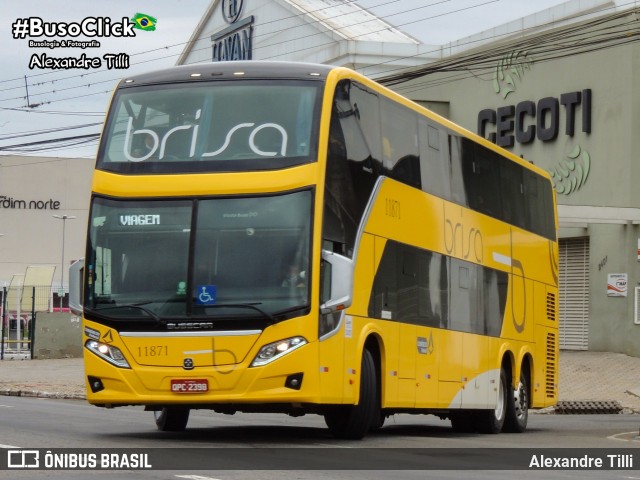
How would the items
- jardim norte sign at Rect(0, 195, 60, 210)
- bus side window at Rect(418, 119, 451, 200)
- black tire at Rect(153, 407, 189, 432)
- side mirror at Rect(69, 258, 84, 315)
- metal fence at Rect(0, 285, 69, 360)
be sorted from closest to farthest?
side mirror at Rect(69, 258, 84, 315), black tire at Rect(153, 407, 189, 432), bus side window at Rect(418, 119, 451, 200), metal fence at Rect(0, 285, 69, 360), jardim norte sign at Rect(0, 195, 60, 210)

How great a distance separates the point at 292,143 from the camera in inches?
617

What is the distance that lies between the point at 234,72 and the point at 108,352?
3.47m

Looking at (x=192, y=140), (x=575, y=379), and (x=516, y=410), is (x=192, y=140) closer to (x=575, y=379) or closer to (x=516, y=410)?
(x=516, y=410)

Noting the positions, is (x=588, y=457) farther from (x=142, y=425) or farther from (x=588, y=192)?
(x=588, y=192)

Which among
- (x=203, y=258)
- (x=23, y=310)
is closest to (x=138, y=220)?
(x=203, y=258)

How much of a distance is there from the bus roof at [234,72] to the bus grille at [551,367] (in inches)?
407

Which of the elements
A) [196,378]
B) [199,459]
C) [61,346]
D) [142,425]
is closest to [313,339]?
[196,378]

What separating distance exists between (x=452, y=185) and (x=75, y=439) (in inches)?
278

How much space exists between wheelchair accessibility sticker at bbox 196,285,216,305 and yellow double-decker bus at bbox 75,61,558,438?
2 cm

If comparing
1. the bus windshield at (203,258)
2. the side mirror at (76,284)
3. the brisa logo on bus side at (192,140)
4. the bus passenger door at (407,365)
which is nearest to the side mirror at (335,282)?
the bus windshield at (203,258)

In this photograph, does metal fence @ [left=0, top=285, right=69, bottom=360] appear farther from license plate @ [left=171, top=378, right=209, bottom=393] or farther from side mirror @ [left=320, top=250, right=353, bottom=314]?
side mirror @ [left=320, top=250, right=353, bottom=314]

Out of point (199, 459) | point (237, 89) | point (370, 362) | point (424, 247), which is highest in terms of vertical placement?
point (237, 89)

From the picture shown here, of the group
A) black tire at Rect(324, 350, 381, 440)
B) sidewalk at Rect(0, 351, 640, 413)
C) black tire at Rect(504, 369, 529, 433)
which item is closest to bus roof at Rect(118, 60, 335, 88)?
black tire at Rect(324, 350, 381, 440)

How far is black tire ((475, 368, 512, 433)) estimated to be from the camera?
2161 cm
